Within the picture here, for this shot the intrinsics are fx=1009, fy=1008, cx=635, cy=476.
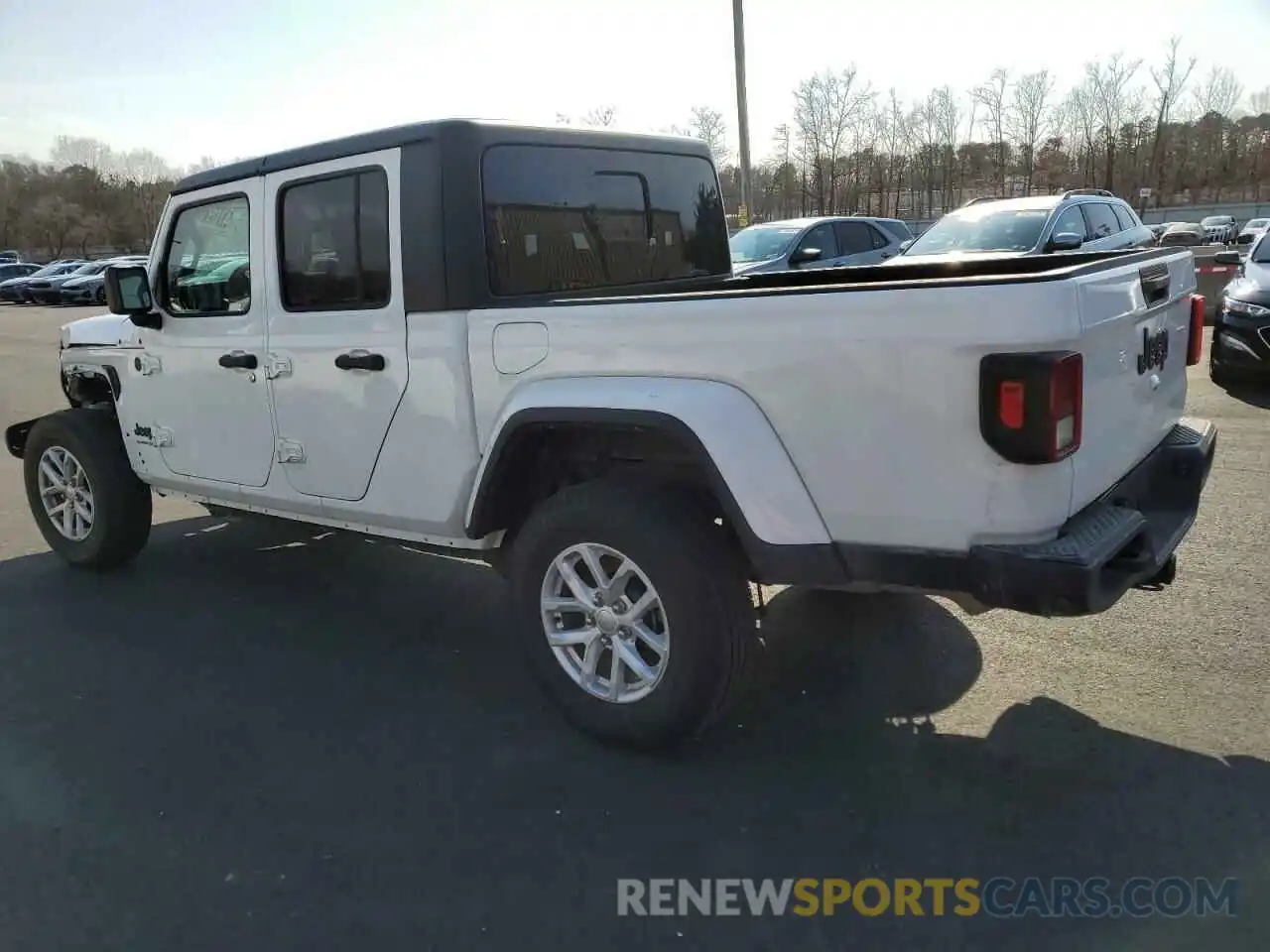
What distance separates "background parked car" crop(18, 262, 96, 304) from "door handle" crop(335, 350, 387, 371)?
38199 mm

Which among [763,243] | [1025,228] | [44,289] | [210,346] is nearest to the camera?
[210,346]

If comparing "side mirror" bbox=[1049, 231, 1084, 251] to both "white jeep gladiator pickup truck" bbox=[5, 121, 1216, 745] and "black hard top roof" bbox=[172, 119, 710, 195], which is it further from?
"black hard top roof" bbox=[172, 119, 710, 195]

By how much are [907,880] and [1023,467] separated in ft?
3.71

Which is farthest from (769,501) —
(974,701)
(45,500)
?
(45,500)

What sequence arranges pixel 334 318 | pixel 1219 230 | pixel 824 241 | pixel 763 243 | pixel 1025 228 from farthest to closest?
pixel 1219 230 → pixel 824 241 → pixel 763 243 → pixel 1025 228 → pixel 334 318

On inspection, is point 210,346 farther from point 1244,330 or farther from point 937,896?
point 1244,330

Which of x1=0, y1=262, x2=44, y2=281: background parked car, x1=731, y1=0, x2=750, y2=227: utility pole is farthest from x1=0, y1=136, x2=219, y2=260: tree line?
x1=731, y1=0, x2=750, y2=227: utility pole

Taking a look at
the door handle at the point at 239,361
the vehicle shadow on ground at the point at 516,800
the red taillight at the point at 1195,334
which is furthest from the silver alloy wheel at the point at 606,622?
the red taillight at the point at 1195,334

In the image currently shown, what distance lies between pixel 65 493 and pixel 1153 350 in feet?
17.4

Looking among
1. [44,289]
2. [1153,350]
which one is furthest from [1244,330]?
[44,289]

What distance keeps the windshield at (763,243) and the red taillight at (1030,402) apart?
9.99m

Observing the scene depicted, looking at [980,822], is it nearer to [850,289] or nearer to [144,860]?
[850,289]

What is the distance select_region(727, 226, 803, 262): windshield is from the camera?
12.4 meters

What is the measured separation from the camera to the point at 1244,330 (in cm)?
902
